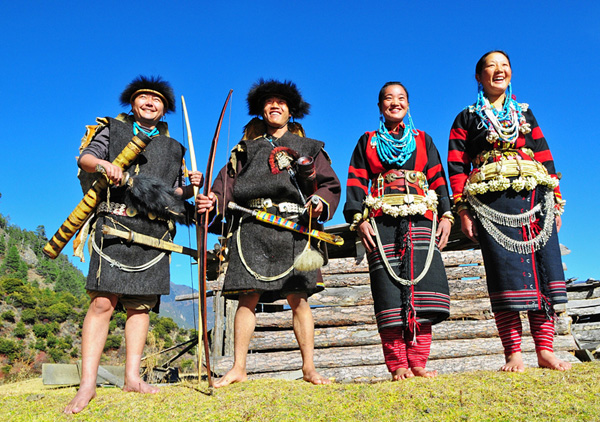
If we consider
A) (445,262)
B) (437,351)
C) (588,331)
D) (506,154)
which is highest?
(506,154)

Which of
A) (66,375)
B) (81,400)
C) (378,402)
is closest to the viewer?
(378,402)

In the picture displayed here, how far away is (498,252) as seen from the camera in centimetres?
408

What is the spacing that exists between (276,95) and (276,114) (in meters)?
0.21

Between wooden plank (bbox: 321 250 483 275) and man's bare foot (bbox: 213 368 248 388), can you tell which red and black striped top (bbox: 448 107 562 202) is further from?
wooden plank (bbox: 321 250 483 275)

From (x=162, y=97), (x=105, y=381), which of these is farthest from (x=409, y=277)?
(x=105, y=381)

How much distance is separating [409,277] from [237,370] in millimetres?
1682

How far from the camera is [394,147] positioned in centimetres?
436

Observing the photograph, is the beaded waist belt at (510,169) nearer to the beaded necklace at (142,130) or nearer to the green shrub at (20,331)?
the beaded necklace at (142,130)

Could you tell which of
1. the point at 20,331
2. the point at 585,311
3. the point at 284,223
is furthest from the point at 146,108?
the point at 20,331

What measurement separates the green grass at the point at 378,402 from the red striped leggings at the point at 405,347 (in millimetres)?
303

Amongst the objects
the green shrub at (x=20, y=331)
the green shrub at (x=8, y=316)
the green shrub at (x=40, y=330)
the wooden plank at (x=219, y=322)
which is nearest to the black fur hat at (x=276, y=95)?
the wooden plank at (x=219, y=322)

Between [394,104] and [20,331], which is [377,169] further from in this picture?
[20,331]

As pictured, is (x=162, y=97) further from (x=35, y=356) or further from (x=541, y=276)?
(x=35, y=356)

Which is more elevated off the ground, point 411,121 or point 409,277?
point 411,121
